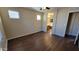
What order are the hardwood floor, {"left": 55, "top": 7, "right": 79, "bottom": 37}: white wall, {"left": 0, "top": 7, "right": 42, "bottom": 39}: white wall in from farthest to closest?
{"left": 55, "top": 7, "right": 79, "bottom": 37}: white wall → {"left": 0, "top": 7, "right": 42, "bottom": 39}: white wall → the hardwood floor

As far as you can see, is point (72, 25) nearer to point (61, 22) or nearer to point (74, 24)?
point (74, 24)

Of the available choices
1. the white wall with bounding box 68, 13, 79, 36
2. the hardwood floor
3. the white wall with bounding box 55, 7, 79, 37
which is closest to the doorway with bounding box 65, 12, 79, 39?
the white wall with bounding box 68, 13, 79, 36

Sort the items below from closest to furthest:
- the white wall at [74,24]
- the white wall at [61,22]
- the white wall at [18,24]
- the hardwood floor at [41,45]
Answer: the hardwood floor at [41,45] < the white wall at [18,24] < the white wall at [74,24] < the white wall at [61,22]

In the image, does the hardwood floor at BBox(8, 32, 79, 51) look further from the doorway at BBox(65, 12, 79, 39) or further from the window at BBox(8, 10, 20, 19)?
the window at BBox(8, 10, 20, 19)

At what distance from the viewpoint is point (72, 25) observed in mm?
2875

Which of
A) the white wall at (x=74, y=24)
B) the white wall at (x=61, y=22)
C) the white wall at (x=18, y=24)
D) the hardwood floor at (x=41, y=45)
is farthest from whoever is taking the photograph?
the white wall at (x=61, y=22)

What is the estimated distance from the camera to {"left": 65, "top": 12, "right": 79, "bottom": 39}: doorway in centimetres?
270

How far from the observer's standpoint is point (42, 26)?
4.46 meters

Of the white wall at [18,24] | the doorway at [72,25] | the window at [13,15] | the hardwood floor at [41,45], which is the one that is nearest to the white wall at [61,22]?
the doorway at [72,25]

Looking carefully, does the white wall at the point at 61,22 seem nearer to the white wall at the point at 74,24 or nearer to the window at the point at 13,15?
the white wall at the point at 74,24

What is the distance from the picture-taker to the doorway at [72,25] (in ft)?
8.85
